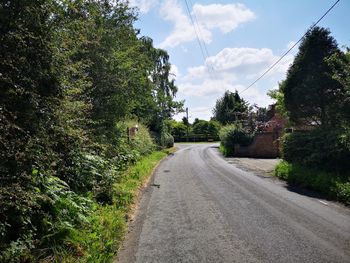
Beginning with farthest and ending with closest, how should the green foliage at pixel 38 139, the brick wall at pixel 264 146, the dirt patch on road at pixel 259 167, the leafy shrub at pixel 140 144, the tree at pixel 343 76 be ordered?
the brick wall at pixel 264 146, the leafy shrub at pixel 140 144, the dirt patch on road at pixel 259 167, the tree at pixel 343 76, the green foliage at pixel 38 139

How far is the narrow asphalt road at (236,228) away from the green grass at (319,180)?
0.70 m

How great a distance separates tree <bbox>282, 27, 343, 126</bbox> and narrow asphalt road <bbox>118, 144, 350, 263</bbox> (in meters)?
4.71

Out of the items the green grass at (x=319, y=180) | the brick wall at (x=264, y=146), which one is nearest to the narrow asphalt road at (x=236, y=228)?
the green grass at (x=319, y=180)

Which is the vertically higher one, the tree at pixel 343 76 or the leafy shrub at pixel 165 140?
the tree at pixel 343 76

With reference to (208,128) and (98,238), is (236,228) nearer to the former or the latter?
(98,238)

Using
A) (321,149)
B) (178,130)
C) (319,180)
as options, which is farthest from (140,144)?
(178,130)

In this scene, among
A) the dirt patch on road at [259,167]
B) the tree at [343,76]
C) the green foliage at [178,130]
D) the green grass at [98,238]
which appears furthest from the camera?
the green foliage at [178,130]

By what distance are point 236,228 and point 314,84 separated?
937 cm

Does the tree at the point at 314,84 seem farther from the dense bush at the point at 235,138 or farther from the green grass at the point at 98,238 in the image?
the dense bush at the point at 235,138

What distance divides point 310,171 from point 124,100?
798cm

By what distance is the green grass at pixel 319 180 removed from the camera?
32.7ft

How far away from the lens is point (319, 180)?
11547mm

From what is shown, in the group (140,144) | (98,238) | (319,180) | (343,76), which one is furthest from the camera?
(140,144)

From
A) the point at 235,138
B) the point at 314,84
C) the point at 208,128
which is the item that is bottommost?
the point at 235,138
